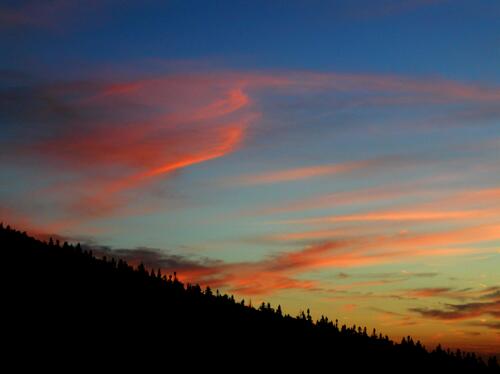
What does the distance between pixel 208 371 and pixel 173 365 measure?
8.62 metres

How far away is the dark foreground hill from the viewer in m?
117

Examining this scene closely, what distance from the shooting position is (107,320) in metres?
145

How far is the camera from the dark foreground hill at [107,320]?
117125mm

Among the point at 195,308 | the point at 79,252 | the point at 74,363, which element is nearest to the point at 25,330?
the point at 74,363

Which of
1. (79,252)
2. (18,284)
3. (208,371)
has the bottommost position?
(208,371)

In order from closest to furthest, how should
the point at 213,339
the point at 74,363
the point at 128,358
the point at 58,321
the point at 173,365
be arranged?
the point at 74,363
the point at 58,321
the point at 128,358
the point at 173,365
the point at 213,339

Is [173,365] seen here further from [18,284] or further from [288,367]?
[288,367]

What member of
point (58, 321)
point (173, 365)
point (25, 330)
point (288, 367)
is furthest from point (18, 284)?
point (288, 367)

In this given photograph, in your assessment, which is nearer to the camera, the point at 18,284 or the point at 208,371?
the point at 18,284

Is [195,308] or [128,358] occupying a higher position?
[195,308]

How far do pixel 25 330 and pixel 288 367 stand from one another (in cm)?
9599

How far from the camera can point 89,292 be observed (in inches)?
6033

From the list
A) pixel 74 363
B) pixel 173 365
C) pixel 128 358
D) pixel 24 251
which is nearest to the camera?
pixel 74 363

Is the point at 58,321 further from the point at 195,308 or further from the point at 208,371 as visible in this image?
the point at 195,308
